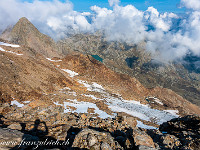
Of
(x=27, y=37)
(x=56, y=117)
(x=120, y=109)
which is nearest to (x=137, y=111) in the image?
(x=120, y=109)

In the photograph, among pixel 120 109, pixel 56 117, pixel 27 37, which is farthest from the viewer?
pixel 27 37

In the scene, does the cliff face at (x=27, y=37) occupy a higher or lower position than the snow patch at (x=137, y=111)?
higher

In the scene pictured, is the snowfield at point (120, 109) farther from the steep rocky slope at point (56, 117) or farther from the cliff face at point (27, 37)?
the cliff face at point (27, 37)

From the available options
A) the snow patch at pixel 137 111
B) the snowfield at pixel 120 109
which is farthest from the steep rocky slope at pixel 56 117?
the snow patch at pixel 137 111

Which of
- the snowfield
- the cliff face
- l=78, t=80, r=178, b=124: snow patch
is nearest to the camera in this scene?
the snowfield

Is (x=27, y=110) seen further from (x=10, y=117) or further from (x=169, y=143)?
(x=169, y=143)

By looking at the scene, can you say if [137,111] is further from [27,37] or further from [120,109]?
[27,37]

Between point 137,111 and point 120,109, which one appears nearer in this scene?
point 120,109

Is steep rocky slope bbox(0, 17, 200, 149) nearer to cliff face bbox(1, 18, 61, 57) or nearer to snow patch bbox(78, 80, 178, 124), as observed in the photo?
snow patch bbox(78, 80, 178, 124)

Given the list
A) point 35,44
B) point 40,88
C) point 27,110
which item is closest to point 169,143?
point 27,110

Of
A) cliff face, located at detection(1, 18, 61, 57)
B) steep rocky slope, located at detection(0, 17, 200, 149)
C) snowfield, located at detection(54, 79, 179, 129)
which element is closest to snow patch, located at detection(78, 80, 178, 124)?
snowfield, located at detection(54, 79, 179, 129)

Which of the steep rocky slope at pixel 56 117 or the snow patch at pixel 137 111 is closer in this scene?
the steep rocky slope at pixel 56 117

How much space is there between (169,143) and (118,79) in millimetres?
60574

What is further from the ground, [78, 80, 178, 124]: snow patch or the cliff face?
the cliff face
